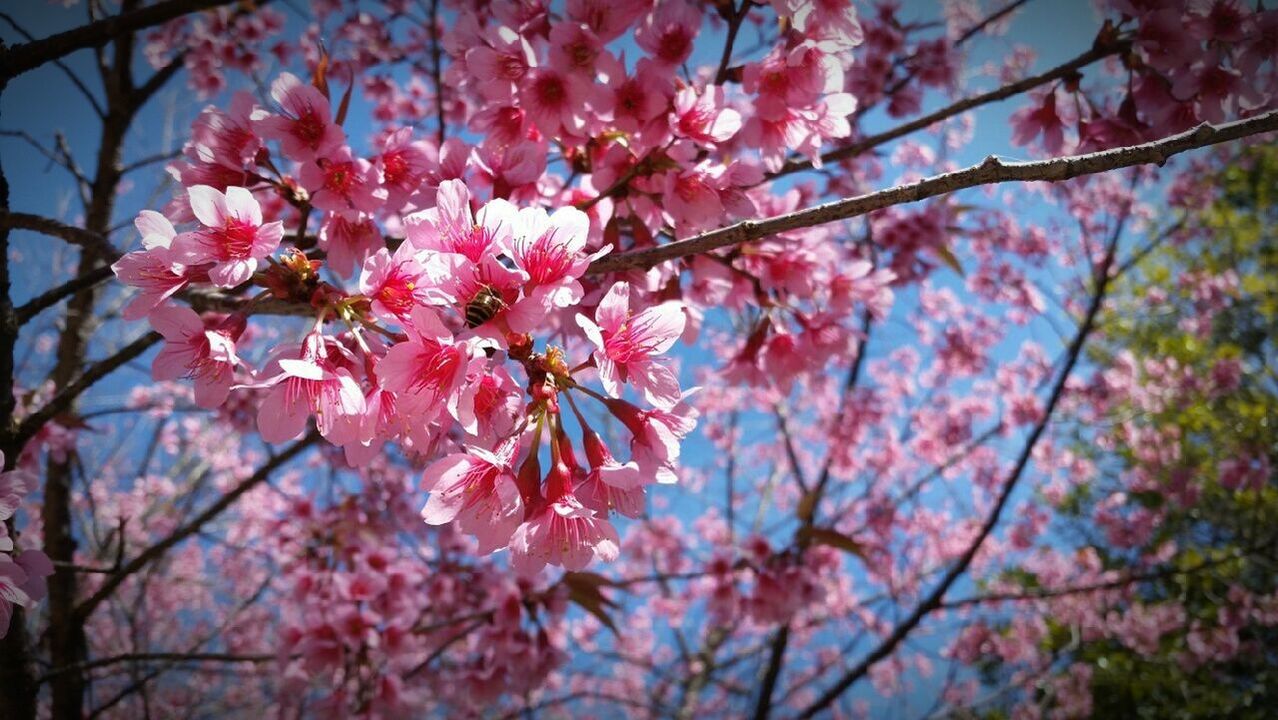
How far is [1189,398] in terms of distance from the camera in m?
6.82

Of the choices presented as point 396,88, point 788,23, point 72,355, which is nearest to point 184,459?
point 72,355

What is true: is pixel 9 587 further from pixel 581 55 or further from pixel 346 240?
pixel 581 55

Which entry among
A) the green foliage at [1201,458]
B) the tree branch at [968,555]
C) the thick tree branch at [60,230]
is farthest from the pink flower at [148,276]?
the green foliage at [1201,458]

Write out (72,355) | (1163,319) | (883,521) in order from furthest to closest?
(1163,319), (883,521), (72,355)

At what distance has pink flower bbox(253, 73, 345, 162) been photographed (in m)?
1.02

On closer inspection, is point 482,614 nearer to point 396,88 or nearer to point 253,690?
point 396,88

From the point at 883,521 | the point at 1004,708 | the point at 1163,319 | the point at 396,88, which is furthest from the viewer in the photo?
the point at 1163,319

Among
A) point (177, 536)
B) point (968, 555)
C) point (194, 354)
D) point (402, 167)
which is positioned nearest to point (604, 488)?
point (194, 354)

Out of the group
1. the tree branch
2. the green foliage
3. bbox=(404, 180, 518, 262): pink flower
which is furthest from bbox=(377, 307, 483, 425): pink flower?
the green foliage

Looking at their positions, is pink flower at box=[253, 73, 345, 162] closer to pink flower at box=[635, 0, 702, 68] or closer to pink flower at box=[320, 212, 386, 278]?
pink flower at box=[320, 212, 386, 278]

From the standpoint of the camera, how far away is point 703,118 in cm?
122

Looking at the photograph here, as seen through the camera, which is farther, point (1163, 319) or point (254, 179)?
point (1163, 319)

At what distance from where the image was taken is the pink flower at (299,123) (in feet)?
3.35

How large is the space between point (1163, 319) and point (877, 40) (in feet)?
30.0
